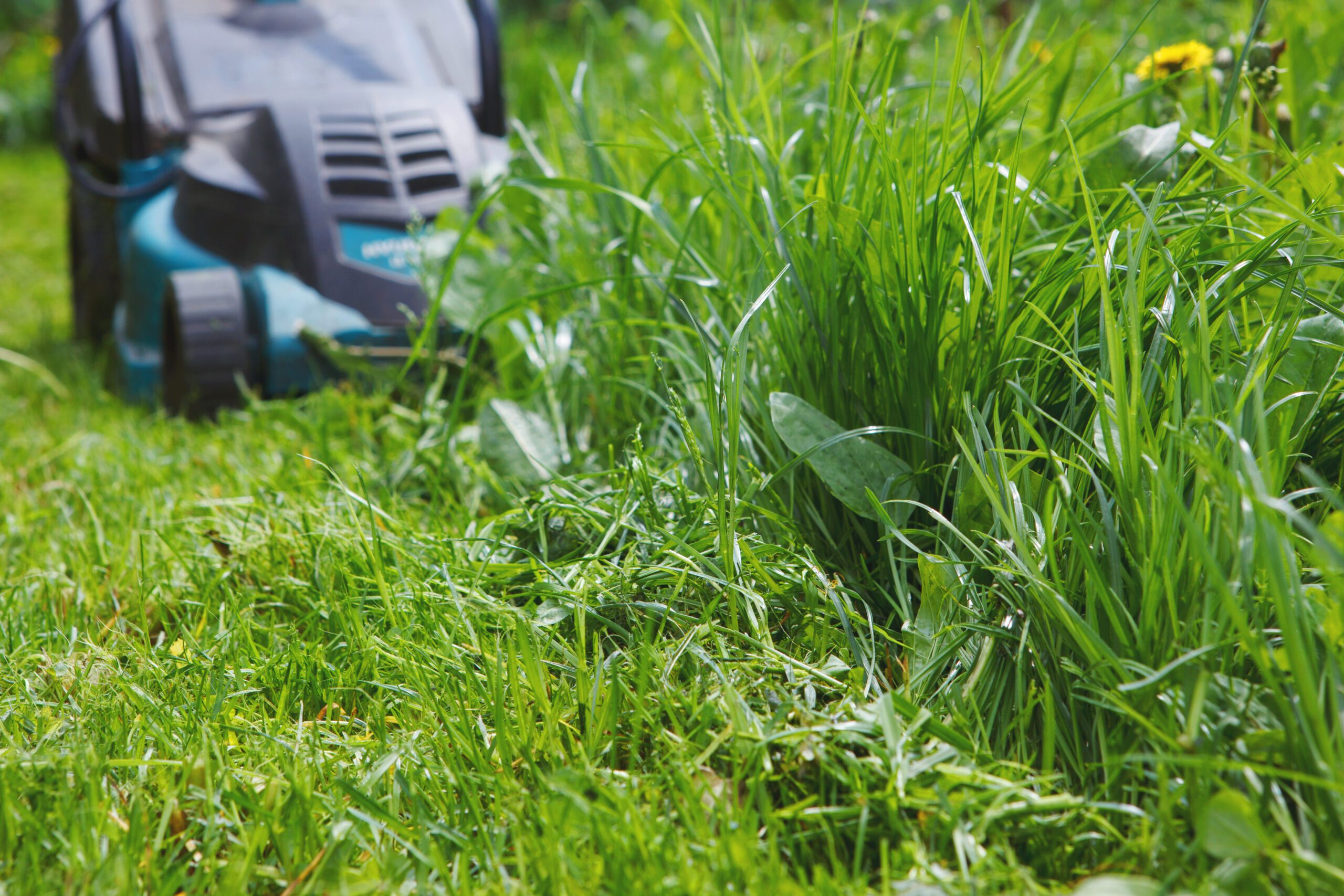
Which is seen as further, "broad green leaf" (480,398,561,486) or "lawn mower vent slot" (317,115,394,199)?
"lawn mower vent slot" (317,115,394,199)

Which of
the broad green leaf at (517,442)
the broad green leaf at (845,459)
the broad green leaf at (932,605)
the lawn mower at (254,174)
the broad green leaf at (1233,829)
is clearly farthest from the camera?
the lawn mower at (254,174)

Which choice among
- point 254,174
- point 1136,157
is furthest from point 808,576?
point 254,174

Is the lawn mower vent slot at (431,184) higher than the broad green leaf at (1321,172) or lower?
lower

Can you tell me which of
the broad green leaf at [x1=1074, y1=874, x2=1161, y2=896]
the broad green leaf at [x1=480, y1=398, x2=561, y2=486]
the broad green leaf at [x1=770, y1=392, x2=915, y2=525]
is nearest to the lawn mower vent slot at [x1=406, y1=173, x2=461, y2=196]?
the broad green leaf at [x1=480, y1=398, x2=561, y2=486]

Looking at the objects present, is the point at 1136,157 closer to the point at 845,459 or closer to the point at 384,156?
the point at 845,459

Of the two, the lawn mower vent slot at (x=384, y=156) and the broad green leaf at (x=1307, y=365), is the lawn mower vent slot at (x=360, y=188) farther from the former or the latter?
the broad green leaf at (x=1307, y=365)

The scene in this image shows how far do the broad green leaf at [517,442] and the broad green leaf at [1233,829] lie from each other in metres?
0.93

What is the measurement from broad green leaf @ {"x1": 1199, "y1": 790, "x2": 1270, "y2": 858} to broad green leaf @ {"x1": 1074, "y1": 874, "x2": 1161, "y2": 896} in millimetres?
53

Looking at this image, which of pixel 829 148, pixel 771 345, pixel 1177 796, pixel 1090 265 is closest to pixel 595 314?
pixel 771 345

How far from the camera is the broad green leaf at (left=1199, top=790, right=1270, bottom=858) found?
75cm

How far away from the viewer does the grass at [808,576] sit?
2.77 ft

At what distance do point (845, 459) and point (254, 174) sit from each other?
151cm

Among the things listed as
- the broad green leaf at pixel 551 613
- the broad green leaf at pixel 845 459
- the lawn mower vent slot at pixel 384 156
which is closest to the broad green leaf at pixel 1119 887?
the broad green leaf at pixel 845 459

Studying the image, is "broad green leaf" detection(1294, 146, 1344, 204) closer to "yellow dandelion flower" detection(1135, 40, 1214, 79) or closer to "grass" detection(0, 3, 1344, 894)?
"grass" detection(0, 3, 1344, 894)
